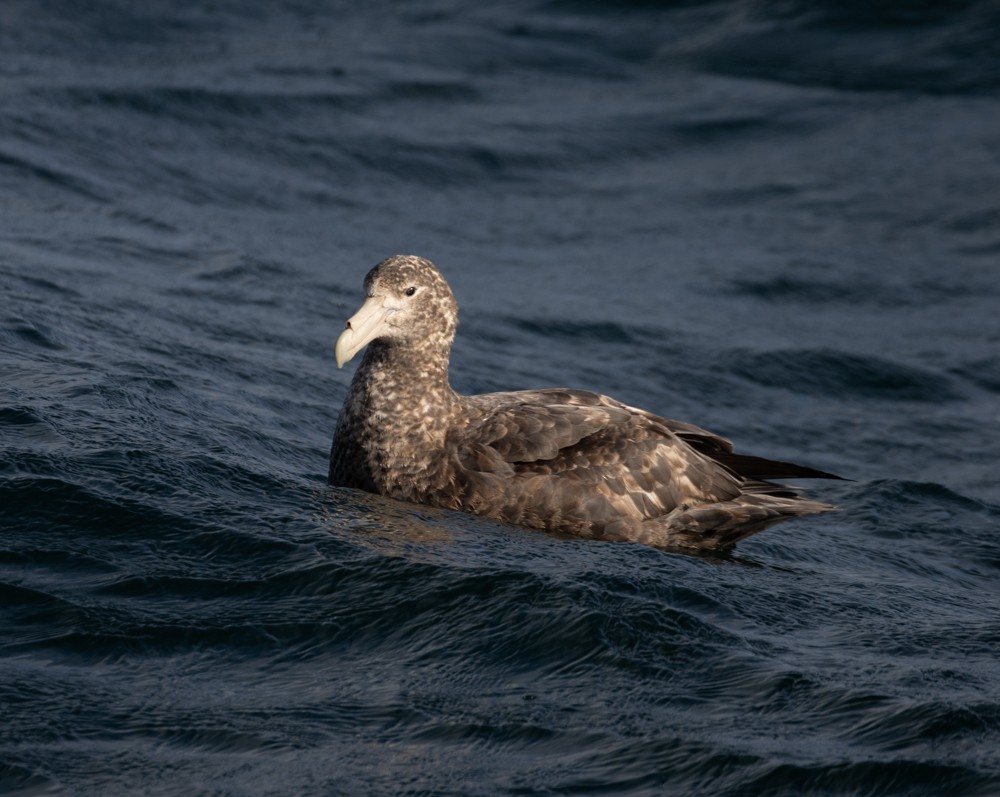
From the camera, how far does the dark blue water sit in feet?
18.4

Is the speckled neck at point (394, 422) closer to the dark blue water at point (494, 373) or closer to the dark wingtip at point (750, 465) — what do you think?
the dark blue water at point (494, 373)

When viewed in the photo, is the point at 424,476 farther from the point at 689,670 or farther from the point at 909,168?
the point at 909,168

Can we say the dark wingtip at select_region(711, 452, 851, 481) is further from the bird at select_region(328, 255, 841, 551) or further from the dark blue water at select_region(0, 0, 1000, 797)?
the dark blue water at select_region(0, 0, 1000, 797)

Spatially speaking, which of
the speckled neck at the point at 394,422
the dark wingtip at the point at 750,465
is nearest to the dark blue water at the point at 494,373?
the speckled neck at the point at 394,422

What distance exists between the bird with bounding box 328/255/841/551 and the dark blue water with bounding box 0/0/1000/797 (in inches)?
8.3

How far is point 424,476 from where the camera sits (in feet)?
25.6

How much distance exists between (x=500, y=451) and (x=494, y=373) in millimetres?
4491

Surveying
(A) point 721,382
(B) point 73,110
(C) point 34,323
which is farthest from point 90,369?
(B) point 73,110

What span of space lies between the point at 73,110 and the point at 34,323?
792 cm

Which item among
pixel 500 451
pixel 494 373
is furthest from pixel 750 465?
pixel 494 373

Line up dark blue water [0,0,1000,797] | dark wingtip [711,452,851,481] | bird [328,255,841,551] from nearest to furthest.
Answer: dark blue water [0,0,1000,797]
bird [328,255,841,551]
dark wingtip [711,452,851,481]

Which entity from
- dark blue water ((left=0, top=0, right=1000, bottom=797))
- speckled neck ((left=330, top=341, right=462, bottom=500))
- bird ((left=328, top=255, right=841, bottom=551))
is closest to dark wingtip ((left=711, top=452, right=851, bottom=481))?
bird ((left=328, top=255, right=841, bottom=551))

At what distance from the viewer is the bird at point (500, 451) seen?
779cm

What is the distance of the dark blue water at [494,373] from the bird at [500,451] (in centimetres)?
21
